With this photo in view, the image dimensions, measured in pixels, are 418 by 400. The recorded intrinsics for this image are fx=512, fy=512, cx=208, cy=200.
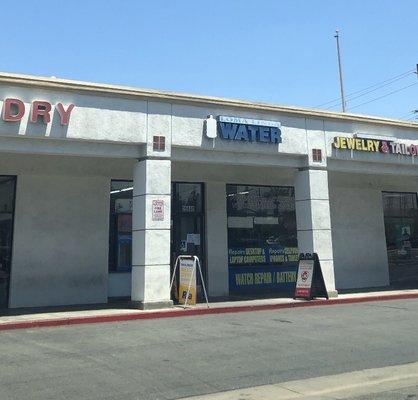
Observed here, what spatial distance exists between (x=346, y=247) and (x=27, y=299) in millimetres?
11285

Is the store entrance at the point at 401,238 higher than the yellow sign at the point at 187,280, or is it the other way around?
the store entrance at the point at 401,238

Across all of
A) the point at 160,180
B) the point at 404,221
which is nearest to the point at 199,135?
the point at 160,180

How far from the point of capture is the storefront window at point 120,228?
15.6 m

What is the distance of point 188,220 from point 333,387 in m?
11.0

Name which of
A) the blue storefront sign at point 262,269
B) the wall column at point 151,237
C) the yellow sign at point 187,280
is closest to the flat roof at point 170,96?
the wall column at point 151,237

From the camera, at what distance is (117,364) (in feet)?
23.8

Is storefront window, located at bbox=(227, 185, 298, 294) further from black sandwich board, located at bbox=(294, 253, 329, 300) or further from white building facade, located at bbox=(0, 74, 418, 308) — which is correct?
black sandwich board, located at bbox=(294, 253, 329, 300)

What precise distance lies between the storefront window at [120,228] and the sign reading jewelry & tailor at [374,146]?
22.3ft

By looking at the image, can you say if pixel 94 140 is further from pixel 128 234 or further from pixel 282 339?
pixel 282 339

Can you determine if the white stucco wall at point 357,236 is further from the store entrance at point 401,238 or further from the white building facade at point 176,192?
the store entrance at point 401,238

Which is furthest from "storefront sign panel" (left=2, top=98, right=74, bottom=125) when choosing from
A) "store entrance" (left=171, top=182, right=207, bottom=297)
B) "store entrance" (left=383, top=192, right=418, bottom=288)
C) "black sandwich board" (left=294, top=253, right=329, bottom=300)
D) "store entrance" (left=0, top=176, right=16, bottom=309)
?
"store entrance" (left=383, top=192, right=418, bottom=288)

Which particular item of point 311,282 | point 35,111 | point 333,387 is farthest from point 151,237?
point 333,387

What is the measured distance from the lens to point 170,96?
1369cm

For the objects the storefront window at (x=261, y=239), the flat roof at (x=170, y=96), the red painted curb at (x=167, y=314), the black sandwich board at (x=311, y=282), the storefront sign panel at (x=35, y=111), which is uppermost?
the flat roof at (x=170, y=96)
